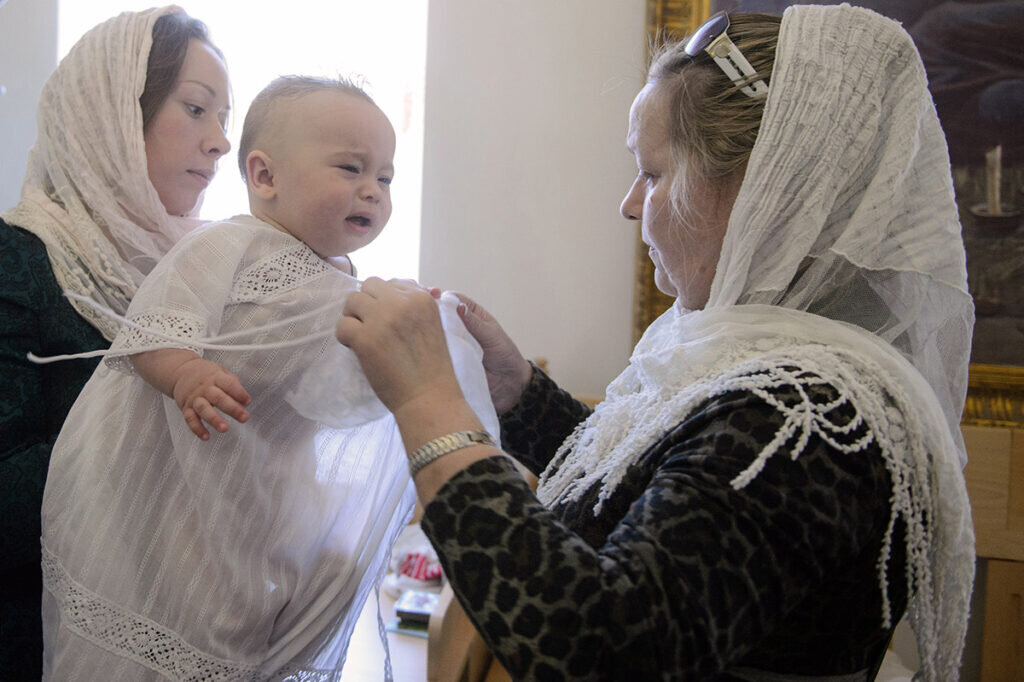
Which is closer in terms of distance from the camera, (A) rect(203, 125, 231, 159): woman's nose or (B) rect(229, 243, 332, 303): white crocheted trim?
(B) rect(229, 243, 332, 303): white crocheted trim

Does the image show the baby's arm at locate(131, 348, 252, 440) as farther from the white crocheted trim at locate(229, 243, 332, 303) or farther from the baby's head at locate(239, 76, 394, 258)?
the baby's head at locate(239, 76, 394, 258)

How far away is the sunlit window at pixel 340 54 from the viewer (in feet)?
8.27

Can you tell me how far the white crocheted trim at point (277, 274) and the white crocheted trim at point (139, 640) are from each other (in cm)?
41

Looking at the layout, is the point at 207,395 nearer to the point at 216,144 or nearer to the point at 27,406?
the point at 27,406

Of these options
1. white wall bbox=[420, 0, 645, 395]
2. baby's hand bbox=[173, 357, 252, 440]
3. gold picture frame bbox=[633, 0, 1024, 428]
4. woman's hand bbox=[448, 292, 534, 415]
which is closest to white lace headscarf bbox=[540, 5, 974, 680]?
woman's hand bbox=[448, 292, 534, 415]

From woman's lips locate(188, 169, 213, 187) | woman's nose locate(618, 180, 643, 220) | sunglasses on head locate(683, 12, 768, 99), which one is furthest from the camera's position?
woman's lips locate(188, 169, 213, 187)

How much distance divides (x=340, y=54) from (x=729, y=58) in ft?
6.31

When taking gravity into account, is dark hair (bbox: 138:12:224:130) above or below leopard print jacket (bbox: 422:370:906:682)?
above

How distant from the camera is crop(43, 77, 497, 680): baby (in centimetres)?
92

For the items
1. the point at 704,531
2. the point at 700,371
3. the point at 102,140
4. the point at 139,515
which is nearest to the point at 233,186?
the point at 102,140

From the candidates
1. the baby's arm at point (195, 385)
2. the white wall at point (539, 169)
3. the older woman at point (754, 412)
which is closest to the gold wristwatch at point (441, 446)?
the older woman at point (754, 412)

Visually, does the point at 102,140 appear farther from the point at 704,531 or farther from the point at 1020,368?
the point at 1020,368

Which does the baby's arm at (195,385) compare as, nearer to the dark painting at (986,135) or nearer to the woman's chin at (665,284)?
the woman's chin at (665,284)

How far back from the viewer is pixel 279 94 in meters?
1.16
